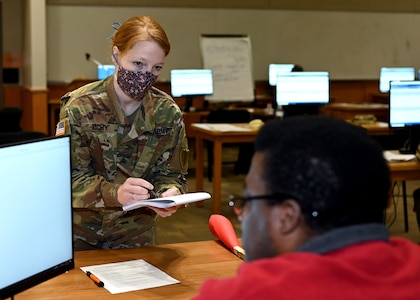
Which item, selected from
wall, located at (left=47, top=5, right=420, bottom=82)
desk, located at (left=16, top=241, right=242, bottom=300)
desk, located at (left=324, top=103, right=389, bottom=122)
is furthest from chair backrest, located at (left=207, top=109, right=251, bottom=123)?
desk, located at (left=16, top=241, right=242, bottom=300)

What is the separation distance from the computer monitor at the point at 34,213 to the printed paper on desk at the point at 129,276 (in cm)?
24

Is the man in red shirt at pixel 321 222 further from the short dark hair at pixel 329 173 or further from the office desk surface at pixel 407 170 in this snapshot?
the office desk surface at pixel 407 170

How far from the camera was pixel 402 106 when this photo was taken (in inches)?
209

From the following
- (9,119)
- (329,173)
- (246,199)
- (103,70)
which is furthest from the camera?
(103,70)

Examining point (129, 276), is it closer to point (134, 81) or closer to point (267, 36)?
point (134, 81)

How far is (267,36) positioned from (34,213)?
31.9 ft

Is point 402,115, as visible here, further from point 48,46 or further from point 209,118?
point 48,46

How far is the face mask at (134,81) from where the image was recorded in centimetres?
233

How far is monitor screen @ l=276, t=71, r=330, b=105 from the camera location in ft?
21.7

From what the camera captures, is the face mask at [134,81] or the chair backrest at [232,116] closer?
the face mask at [134,81]

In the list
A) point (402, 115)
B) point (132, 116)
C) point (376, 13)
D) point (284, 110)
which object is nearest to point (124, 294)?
point (132, 116)

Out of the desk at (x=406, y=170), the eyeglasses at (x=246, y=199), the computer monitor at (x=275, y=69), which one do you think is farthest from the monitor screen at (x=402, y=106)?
the computer monitor at (x=275, y=69)

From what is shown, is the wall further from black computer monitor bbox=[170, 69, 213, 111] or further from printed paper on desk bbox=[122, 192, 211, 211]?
printed paper on desk bbox=[122, 192, 211, 211]

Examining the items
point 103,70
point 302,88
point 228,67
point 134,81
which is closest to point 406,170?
point 302,88
